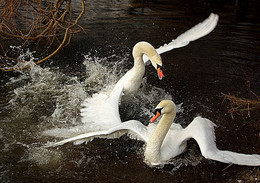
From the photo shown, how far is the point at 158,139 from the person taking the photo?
4.22m

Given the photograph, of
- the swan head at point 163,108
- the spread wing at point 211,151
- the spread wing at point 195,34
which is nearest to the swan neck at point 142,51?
the spread wing at point 195,34

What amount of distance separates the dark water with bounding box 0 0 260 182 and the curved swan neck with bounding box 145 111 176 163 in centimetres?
19

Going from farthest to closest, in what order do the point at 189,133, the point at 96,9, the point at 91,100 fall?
the point at 96,9, the point at 91,100, the point at 189,133

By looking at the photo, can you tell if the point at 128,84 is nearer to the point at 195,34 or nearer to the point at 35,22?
the point at 195,34

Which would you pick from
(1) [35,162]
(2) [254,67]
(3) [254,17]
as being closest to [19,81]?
(1) [35,162]

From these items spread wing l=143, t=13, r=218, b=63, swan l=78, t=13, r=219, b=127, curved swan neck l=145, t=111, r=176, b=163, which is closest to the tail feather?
curved swan neck l=145, t=111, r=176, b=163

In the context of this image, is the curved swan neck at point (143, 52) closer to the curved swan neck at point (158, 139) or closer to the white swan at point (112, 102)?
the white swan at point (112, 102)

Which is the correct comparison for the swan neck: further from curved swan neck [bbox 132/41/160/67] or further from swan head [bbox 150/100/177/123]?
swan head [bbox 150/100/177/123]

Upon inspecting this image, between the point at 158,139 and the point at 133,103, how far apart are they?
5.42 feet

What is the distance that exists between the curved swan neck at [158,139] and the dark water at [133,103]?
19 centimetres

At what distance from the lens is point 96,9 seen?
34.3ft

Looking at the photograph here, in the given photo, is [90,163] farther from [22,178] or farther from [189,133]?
[189,133]

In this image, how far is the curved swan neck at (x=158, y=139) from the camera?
13.9 ft

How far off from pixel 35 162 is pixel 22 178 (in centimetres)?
32
